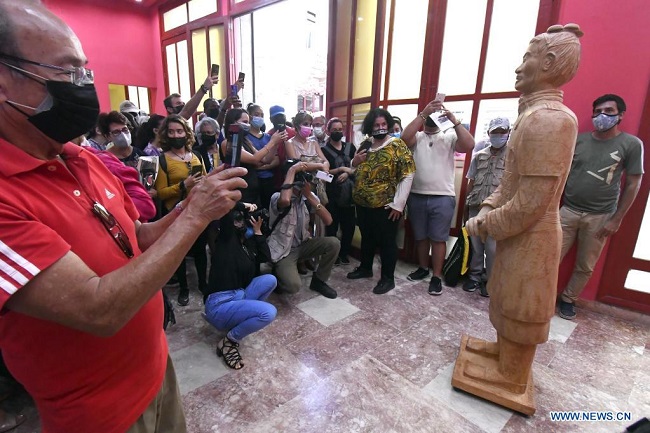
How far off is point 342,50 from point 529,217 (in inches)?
137

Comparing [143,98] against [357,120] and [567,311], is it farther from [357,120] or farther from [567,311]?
[567,311]

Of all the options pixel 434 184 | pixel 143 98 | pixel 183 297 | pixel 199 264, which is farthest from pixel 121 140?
pixel 143 98

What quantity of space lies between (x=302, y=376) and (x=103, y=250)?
1557 mm

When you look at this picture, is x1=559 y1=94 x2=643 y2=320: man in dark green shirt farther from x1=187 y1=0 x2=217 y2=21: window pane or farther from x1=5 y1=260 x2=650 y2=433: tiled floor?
x1=187 y1=0 x2=217 y2=21: window pane

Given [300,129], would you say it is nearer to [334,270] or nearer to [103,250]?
[334,270]

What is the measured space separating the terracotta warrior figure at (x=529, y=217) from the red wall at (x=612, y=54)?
1473mm

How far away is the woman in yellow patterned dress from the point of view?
310 centimetres

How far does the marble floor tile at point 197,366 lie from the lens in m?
1.96

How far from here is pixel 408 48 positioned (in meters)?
3.60

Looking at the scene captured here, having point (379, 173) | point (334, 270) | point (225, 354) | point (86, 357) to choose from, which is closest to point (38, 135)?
point (86, 357)

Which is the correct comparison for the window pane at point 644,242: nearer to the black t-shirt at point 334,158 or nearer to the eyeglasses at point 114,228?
the black t-shirt at point 334,158

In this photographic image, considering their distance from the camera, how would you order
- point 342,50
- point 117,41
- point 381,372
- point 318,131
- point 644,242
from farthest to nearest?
point 117,41, point 342,50, point 318,131, point 644,242, point 381,372

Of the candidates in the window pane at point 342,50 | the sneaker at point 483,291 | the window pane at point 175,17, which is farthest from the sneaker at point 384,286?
the window pane at point 175,17

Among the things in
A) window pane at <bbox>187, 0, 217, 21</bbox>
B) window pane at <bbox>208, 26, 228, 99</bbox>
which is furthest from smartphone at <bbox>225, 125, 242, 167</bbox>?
window pane at <bbox>187, 0, 217, 21</bbox>
